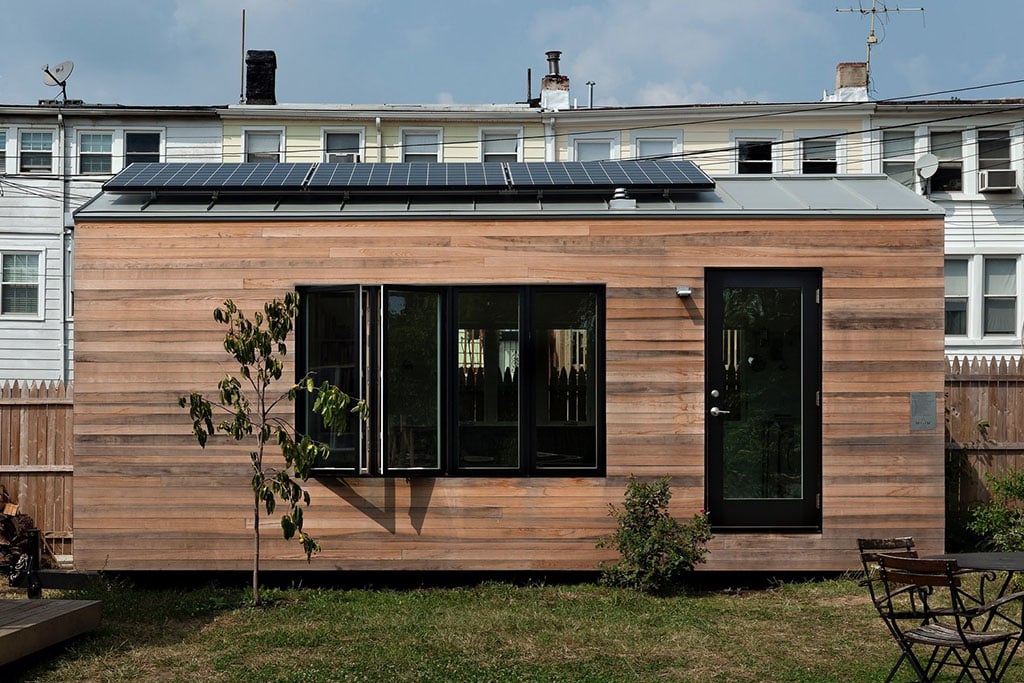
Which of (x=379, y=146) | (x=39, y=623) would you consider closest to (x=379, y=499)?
(x=39, y=623)

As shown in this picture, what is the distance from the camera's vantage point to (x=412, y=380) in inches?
336

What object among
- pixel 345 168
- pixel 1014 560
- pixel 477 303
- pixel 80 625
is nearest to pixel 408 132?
pixel 345 168

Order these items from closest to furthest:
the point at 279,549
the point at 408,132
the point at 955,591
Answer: the point at 955,591
the point at 279,549
the point at 408,132

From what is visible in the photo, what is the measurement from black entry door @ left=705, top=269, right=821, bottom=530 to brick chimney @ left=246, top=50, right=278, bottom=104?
14525 millimetres

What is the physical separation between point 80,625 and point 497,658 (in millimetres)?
2558

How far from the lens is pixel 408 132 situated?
20.8 m

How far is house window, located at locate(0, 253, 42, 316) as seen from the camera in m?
21.0

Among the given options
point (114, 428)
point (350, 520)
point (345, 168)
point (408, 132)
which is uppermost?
point (408, 132)

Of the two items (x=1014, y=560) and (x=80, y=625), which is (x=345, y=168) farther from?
(x=1014, y=560)

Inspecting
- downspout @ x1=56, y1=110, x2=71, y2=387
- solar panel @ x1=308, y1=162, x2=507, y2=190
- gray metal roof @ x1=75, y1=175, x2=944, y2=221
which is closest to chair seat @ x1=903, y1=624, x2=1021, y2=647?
gray metal roof @ x1=75, y1=175, x2=944, y2=221

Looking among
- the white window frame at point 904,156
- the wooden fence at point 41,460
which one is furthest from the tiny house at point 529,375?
the white window frame at point 904,156

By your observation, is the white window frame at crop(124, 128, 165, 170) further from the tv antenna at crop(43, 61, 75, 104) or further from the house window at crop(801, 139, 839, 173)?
the house window at crop(801, 139, 839, 173)

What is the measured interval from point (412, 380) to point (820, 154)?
14.4 meters

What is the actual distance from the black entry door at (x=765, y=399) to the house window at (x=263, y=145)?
13.9 meters
